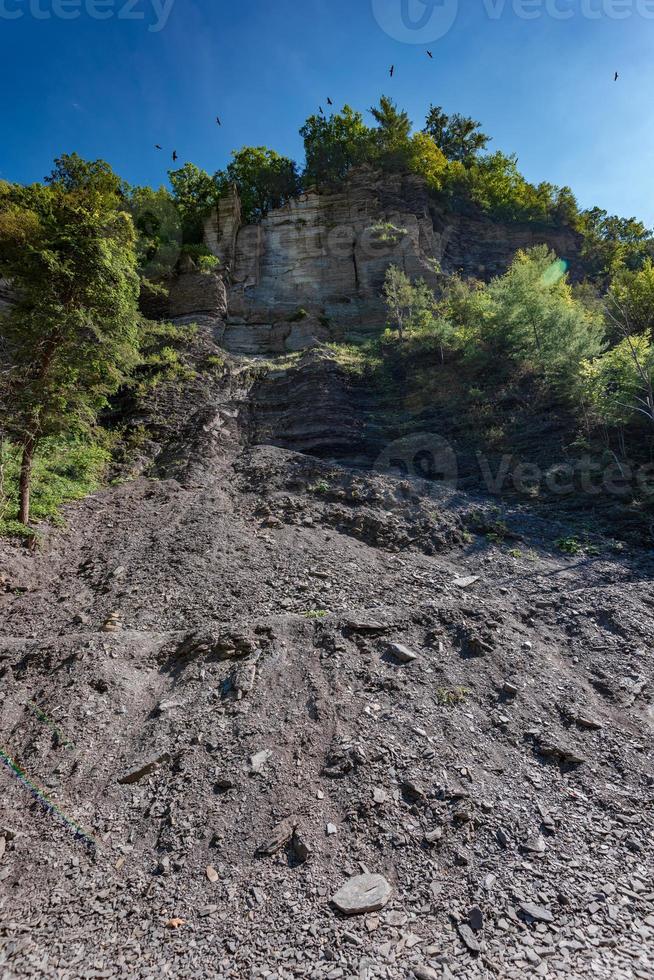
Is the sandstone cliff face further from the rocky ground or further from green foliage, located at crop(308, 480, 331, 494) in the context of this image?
the rocky ground

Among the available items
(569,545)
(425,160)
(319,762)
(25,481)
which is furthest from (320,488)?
(425,160)

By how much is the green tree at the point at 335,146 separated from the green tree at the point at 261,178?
1.64 meters

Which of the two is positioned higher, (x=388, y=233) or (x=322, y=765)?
(x=388, y=233)

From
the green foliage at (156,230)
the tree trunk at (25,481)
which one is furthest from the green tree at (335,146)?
the tree trunk at (25,481)

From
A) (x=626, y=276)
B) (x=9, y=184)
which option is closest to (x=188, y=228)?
(x=9, y=184)

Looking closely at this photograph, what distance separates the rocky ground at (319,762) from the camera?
3.31m

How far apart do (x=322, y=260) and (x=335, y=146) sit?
12.3 meters

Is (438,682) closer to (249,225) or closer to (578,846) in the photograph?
(578,846)

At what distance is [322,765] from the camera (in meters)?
4.65

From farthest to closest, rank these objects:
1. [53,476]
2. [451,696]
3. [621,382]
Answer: [621,382], [53,476], [451,696]

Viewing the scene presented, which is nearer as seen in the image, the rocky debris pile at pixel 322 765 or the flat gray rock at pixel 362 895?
the rocky debris pile at pixel 322 765

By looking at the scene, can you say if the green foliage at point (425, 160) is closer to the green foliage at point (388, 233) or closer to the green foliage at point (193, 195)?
the green foliage at point (388, 233)

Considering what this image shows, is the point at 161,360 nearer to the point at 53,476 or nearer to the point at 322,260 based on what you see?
the point at 53,476

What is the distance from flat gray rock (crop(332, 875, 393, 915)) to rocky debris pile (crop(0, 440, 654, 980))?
18mm
